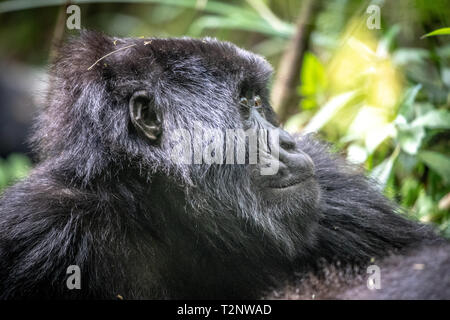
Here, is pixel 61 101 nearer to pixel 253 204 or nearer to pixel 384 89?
pixel 253 204

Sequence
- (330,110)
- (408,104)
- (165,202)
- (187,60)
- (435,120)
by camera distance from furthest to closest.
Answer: (330,110), (408,104), (435,120), (187,60), (165,202)

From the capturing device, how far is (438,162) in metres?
3.96

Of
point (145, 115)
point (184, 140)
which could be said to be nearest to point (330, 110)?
point (184, 140)

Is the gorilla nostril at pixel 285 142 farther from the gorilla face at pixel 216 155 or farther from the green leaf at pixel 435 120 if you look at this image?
the green leaf at pixel 435 120

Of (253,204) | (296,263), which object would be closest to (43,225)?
(253,204)

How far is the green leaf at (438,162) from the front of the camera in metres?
3.89

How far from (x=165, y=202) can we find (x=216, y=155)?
0.37 m

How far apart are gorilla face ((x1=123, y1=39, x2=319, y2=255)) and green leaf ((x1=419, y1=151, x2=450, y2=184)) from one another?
4.34 ft

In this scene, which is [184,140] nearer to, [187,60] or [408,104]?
[187,60]

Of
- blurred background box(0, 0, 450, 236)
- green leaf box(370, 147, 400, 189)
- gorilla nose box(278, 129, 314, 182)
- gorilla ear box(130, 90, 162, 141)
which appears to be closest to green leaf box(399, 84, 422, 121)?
blurred background box(0, 0, 450, 236)

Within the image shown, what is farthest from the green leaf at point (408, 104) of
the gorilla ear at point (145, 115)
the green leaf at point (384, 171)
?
the gorilla ear at point (145, 115)

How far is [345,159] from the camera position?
3.93 meters

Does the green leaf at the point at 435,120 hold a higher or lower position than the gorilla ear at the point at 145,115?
higher

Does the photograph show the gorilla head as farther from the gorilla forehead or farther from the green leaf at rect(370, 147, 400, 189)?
the green leaf at rect(370, 147, 400, 189)
